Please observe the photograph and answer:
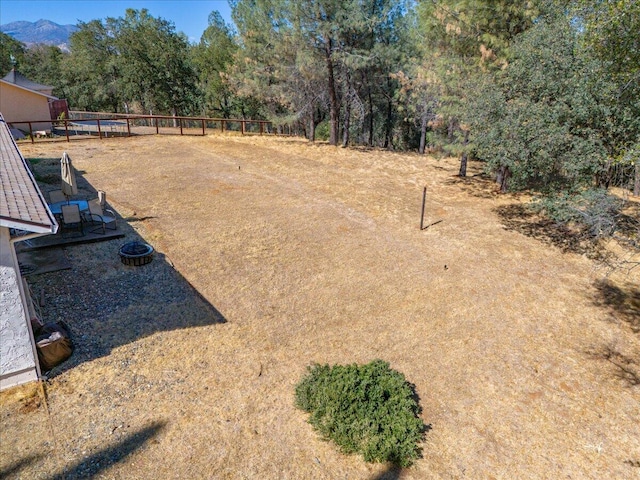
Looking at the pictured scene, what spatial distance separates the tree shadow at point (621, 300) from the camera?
23.6ft

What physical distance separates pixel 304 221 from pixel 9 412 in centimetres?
769

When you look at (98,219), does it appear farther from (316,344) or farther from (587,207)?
(587,207)

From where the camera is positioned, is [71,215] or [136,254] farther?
[71,215]

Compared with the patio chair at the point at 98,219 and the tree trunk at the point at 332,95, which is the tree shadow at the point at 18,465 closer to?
the patio chair at the point at 98,219

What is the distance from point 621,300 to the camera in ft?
25.4

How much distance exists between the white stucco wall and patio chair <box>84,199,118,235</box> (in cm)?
481

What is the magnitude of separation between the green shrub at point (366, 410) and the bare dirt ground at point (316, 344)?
15 centimetres

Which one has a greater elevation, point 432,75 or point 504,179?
point 432,75

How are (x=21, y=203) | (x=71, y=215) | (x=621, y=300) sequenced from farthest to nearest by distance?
(x=71, y=215), (x=621, y=300), (x=21, y=203)

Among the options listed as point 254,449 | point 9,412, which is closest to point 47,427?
point 9,412

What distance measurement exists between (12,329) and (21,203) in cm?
156

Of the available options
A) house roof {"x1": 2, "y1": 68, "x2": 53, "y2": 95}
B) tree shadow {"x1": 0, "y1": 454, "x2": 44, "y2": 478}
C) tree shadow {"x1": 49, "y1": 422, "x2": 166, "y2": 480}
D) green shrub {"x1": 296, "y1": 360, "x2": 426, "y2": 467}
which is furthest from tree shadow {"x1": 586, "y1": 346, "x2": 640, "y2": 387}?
house roof {"x1": 2, "y1": 68, "x2": 53, "y2": 95}

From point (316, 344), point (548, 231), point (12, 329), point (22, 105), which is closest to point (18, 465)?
A: point (12, 329)

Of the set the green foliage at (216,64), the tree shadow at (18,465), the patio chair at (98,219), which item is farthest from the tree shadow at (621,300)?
the green foliage at (216,64)
